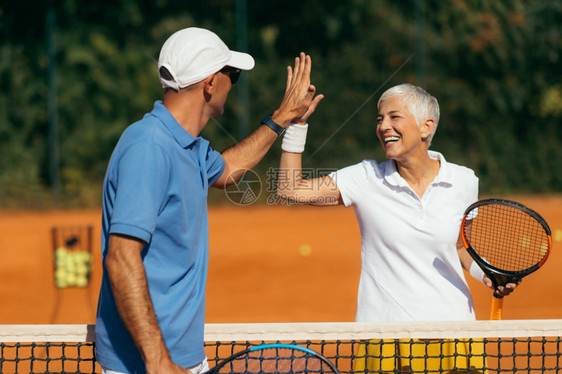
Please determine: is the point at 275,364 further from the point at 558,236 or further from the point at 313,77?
the point at 313,77

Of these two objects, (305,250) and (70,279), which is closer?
(70,279)

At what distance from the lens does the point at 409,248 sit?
108 inches

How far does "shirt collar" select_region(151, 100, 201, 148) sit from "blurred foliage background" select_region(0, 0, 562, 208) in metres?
10.5

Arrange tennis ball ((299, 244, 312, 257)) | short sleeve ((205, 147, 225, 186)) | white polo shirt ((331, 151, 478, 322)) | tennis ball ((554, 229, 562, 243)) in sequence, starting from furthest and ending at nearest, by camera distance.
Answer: tennis ball ((554, 229, 562, 243)), tennis ball ((299, 244, 312, 257)), white polo shirt ((331, 151, 478, 322)), short sleeve ((205, 147, 225, 186))

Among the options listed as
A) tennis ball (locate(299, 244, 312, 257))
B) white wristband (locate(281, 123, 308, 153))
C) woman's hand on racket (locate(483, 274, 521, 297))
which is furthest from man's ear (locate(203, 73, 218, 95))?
tennis ball (locate(299, 244, 312, 257))

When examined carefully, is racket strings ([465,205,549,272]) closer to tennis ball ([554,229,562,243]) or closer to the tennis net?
the tennis net

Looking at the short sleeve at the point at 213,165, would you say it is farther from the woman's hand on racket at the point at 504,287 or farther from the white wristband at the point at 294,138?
the woman's hand on racket at the point at 504,287

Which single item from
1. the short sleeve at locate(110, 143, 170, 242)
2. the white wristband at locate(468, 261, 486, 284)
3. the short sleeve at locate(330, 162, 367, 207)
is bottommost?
the white wristband at locate(468, 261, 486, 284)

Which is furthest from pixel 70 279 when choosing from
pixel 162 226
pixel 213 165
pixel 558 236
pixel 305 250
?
pixel 558 236

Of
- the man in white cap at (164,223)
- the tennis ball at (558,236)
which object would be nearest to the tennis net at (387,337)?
the man in white cap at (164,223)

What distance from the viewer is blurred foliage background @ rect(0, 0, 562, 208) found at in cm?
1275

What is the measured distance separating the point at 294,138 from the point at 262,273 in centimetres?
577

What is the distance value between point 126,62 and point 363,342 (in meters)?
11.6

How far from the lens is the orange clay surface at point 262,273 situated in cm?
708
